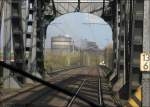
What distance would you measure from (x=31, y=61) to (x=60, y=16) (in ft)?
56.3

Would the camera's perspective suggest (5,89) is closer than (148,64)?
No

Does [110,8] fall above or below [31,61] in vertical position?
above

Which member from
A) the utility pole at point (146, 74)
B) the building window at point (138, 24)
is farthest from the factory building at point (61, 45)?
the utility pole at point (146, 74)

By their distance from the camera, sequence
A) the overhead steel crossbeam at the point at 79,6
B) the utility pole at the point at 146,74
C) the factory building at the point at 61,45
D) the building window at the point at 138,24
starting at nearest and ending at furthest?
the utility pole at the point at 146,74 < the building window at the point at 138,24 < the overhead steel crossbeam at the point at 79,6 < the factory building at the point at 61,45

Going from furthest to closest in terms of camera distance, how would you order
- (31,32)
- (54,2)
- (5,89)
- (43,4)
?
(54,2)
(43,4)
(31,32)
(5,89)

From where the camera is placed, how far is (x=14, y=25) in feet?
118

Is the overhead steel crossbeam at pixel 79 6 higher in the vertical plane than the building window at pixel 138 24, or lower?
higher

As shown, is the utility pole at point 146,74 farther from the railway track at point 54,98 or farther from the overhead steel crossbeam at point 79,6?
the overhead steel crossbeam at point 79,6

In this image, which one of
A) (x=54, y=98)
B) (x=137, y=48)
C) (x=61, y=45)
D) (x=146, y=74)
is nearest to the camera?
(x=146, y=74)

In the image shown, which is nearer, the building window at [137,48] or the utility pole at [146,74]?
the utility pole at [146,74]

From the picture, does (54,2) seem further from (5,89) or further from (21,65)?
(5,89)

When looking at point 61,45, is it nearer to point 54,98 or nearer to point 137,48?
point 54,98

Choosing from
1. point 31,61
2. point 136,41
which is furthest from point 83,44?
point 136,41

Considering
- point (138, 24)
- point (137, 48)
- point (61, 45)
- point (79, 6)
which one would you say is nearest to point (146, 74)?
point (138, 24)
